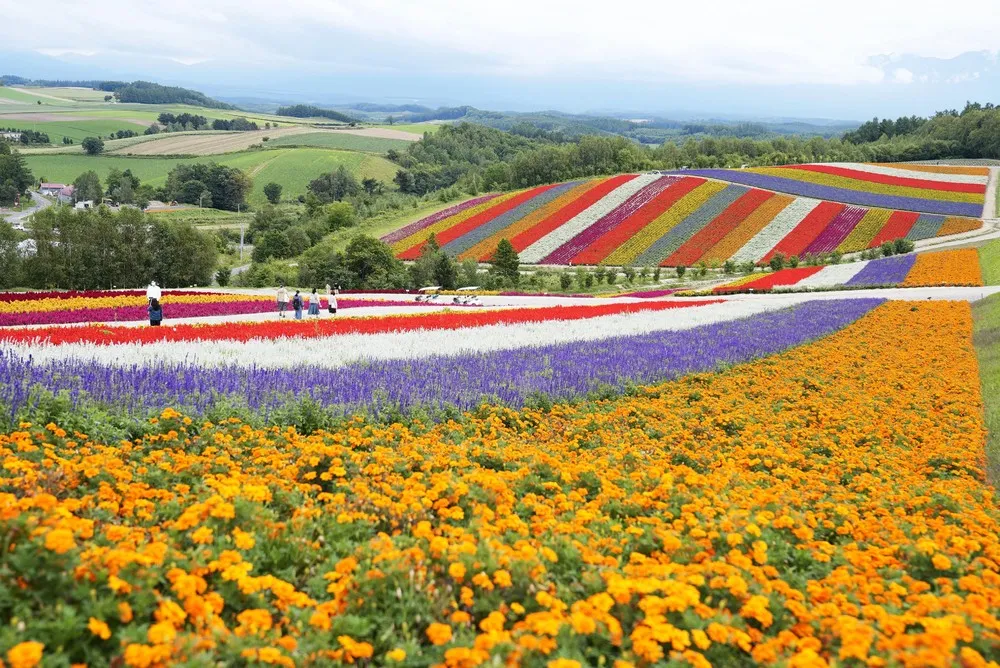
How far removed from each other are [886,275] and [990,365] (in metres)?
33.1

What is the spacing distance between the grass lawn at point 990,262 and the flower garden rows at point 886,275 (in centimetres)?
40

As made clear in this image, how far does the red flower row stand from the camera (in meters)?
14.8

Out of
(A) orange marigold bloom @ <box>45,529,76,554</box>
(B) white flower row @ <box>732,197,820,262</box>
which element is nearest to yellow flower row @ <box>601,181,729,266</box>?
(B) white flower row @ <box>732,197,820,262</box>

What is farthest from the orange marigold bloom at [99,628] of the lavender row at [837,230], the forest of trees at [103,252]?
the lavender row at [837,230]

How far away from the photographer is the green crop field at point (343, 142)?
178 metres

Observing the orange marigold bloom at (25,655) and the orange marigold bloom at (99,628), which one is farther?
the orange marigold bloom at (99,628)

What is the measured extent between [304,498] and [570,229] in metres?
71.8

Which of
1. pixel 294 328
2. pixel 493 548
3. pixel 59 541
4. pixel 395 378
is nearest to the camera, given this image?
pixel 59 541

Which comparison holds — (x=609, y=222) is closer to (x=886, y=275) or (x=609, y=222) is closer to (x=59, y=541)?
(x=886, y=275)

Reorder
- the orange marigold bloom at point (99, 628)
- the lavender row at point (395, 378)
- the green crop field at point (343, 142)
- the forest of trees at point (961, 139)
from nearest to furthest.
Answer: the orange marigold bloom at point (99, 628), the lavender row at point (395, 378), the forest of trees at point (961, 139), the green crop field at point (343, 142)

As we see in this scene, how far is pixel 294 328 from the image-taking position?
62.5ft

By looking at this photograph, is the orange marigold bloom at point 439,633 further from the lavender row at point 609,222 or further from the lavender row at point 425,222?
the lavender row at point 425,222

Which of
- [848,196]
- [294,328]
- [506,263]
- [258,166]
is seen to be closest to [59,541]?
[294,328]

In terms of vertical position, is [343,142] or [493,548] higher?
[343,142]
